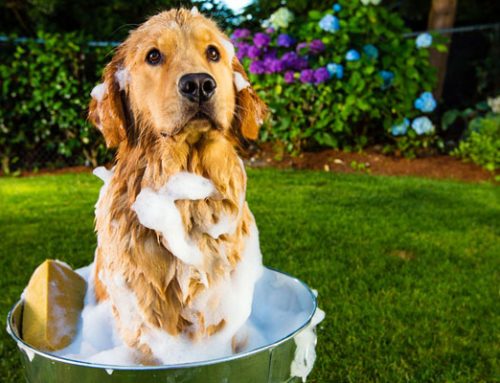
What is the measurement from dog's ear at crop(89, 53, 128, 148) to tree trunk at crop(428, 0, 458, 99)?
7.33 meters

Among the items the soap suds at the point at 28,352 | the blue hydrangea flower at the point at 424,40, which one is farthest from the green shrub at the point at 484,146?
the soap suds at the point at 28,352

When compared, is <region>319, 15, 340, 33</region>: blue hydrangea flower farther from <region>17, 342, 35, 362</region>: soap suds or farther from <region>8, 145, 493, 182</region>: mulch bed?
<region>17, 342, 35, 362</region>: soap suds

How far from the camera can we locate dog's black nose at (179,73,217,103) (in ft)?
4.50

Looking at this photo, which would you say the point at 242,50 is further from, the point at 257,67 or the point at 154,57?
the point at 154,57

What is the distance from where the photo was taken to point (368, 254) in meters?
4.01

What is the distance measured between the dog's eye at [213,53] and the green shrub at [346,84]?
16.9 feet

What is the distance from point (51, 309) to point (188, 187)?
0.55m

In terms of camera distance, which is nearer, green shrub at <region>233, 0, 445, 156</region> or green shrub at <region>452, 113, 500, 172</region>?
green shrub at <region>452, 113, 500, 172</region>

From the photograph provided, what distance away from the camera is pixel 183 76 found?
1388 mm

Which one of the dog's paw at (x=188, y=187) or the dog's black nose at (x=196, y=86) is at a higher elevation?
the dog's black nose at (x=196, y=86)

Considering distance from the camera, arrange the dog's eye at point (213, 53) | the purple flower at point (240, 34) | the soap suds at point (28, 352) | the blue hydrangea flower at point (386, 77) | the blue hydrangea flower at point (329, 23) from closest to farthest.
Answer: the soap suds at point (28, 352)
the dog's eye at point (213, 53)
the blue hydrangea flower at point (329, 23)
the blue hydrangea flower at point (386, 77)
the purple flower at point (240, 34)

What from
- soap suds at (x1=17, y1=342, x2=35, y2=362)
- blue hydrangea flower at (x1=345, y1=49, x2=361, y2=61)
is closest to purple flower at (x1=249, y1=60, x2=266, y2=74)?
blue hydrangea flower at (x1=345, y1=49, x2=361, y2=61)

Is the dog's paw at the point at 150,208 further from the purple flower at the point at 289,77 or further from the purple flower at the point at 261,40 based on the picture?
the purple flower at the point at 261,40

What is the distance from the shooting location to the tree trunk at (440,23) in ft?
26.6
